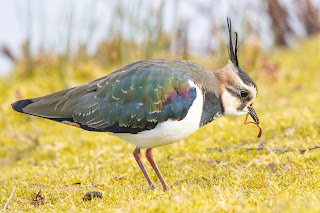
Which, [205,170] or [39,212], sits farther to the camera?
[205,170]

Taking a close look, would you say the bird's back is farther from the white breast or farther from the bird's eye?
the bird's eye

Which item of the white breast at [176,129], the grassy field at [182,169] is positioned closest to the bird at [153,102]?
the white breast at [176,129]

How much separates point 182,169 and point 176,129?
1117 mm

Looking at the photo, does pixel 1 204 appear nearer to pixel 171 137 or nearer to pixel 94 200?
pixel 94 200

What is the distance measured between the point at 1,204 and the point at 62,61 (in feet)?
22.8

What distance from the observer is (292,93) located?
35.6ft

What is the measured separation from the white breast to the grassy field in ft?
1.62

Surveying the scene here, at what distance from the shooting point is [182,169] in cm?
527

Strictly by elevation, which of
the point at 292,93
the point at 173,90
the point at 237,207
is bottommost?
the point at 292,93

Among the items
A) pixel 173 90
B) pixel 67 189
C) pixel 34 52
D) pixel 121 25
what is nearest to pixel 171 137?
pixel 173 90

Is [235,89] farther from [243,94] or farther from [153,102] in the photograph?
[153,102]

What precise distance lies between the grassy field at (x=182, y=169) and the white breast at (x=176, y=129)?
1.62ft

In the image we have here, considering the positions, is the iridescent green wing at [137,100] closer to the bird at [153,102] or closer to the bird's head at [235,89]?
the bird at [153,102]

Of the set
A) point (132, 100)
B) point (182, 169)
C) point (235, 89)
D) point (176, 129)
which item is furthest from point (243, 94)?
Answer: point (132, 100)
